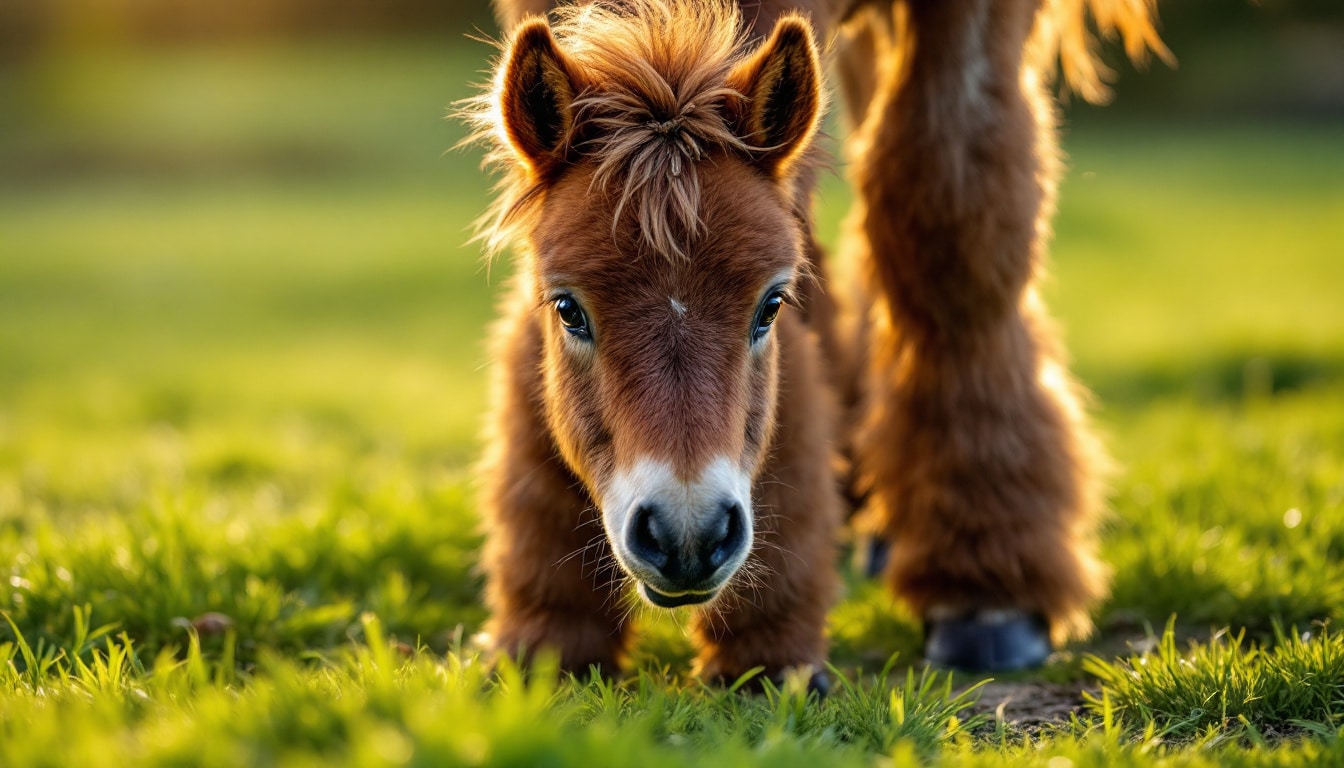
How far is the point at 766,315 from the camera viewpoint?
317 centimetres

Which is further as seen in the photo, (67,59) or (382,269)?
(67,59)

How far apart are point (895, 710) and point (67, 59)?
3221cm

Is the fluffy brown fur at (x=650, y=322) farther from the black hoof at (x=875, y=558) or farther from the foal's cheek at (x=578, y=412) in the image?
the black hoof at (x=875, y=558)

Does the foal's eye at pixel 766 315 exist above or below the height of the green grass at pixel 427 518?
above

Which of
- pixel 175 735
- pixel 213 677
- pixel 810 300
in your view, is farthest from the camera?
pixel 810 300

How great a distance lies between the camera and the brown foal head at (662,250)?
9.14ft

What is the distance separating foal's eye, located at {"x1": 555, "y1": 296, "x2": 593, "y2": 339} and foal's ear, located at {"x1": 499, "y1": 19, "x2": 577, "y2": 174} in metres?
0.41

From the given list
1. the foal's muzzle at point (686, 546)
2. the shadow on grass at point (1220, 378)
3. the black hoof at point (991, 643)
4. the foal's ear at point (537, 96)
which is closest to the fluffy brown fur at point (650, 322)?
the foal's ear at point (537, 96)

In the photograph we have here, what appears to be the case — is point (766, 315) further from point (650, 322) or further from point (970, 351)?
point (970, 351)

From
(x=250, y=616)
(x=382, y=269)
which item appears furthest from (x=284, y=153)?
(x=250, y=616)

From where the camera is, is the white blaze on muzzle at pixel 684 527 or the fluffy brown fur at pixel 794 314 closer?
the white blaze on muzzle at pixel 684 527

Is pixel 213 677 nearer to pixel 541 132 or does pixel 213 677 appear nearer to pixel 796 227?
pixel 541 132

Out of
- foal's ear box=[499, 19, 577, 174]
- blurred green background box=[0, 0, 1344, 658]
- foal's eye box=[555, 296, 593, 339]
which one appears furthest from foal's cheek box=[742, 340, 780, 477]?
blurred green background box=[0, 0, 1344, 658]

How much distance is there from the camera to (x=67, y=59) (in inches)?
1167
